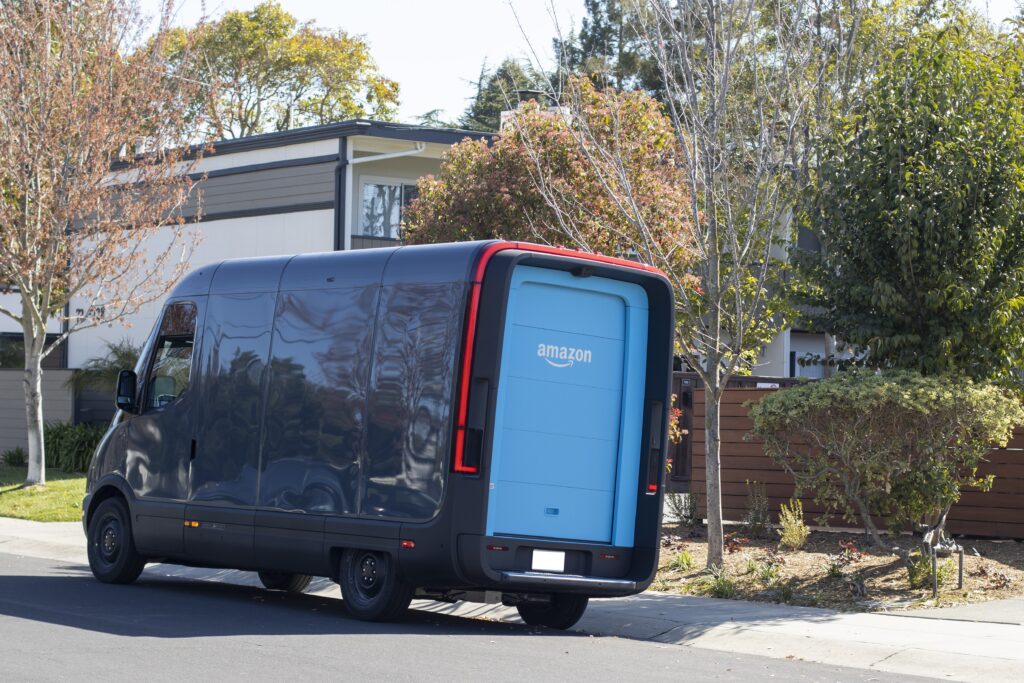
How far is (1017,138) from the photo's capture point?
13984mm

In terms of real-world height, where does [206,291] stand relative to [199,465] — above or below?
above

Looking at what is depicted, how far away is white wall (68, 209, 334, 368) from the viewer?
1027 inches

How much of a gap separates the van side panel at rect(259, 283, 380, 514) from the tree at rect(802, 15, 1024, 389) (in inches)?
241

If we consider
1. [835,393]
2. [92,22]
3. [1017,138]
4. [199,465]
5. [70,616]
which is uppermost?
[92,22]

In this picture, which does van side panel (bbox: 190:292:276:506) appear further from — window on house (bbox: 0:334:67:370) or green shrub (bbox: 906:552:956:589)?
window on house (bbox: 0:334:67:370)

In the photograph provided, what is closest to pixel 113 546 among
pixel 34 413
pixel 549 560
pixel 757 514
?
pixel 549 560

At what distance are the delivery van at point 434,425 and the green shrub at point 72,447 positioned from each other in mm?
13906

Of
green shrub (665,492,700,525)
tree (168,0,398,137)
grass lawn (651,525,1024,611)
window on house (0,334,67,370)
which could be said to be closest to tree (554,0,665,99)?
tree (168,0,398,137)

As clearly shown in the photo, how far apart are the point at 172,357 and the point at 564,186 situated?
5.68 metres

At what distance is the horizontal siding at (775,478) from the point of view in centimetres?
1510

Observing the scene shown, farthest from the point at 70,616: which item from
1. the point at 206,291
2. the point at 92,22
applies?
the point at 92,22

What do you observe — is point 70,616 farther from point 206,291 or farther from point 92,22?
point 92,22

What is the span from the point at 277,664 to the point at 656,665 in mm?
2563

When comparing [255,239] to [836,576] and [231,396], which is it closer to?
[231,396]
